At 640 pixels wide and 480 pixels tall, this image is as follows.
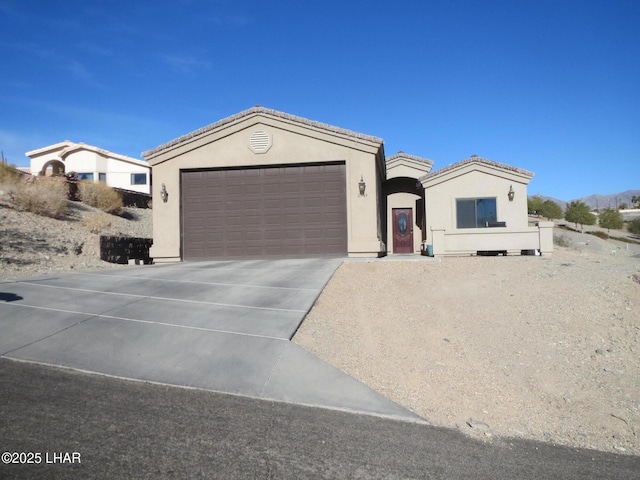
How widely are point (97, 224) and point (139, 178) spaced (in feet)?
63.3

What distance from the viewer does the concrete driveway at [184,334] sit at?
18.4 ft

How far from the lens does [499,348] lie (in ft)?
24.3

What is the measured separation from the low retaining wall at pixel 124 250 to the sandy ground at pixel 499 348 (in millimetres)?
9152

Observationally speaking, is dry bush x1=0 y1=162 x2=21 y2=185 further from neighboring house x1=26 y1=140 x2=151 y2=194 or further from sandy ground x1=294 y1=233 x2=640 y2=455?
sandy ground x1=294 y1=233 x2=640 y2=455

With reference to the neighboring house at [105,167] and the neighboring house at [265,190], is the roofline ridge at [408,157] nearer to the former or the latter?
the neighboring house at [265,190]

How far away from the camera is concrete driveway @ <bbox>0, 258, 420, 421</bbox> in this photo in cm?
560

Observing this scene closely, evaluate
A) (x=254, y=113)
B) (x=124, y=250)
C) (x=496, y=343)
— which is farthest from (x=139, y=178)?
(x=496, y=343)

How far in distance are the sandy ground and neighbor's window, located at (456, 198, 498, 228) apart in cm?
837

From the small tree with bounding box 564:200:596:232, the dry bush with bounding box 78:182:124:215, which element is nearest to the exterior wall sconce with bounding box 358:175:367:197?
the dry bush with bounding box 78:182:124:215

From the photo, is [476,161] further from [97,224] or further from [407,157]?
[97,224]

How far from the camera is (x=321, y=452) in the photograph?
4.07 metres

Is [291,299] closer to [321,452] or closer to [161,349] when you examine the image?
[161,349]

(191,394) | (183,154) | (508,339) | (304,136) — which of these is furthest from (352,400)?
(183,154)

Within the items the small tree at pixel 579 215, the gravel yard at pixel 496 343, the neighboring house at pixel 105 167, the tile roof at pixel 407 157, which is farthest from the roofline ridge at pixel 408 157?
the small tree at pixel 579 215
